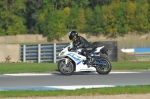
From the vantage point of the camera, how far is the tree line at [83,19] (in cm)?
8456

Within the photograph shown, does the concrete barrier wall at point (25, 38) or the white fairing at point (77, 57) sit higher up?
the concrete barrier wall at point (25, 38)

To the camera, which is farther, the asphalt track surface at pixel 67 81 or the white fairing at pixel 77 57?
the white fairing at pixel 77 57

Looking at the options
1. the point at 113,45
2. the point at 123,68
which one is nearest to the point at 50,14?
the point at 113,45

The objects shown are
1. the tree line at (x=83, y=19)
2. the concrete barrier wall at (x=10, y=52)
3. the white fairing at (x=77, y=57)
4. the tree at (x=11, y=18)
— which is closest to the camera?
the white fairing at (x=77, y=57)

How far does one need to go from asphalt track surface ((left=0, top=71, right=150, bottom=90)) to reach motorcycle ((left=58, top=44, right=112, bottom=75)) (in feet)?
0.94

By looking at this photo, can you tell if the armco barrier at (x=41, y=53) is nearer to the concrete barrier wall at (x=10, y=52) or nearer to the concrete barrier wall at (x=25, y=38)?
the concrete barrier wall at (x=10, y=52)

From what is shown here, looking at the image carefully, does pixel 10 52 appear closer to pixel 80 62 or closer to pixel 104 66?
pixel 80 62

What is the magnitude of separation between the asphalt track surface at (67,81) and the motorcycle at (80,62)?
29cm

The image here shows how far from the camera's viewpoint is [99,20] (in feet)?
283

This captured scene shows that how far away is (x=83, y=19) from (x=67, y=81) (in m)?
70.8

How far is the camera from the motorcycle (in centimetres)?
1725

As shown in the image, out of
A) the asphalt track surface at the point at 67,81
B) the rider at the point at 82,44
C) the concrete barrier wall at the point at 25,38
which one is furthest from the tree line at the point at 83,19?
the asphalt track surface at the point at 67,81

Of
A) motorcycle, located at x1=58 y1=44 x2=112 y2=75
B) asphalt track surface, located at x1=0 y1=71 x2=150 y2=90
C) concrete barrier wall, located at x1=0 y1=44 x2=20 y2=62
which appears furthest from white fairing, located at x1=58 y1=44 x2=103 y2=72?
concrete barrier wall, located at x1=0 y1=44 x2=20 y2=62

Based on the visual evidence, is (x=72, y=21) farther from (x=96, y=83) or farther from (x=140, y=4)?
(x=96, y=83)
